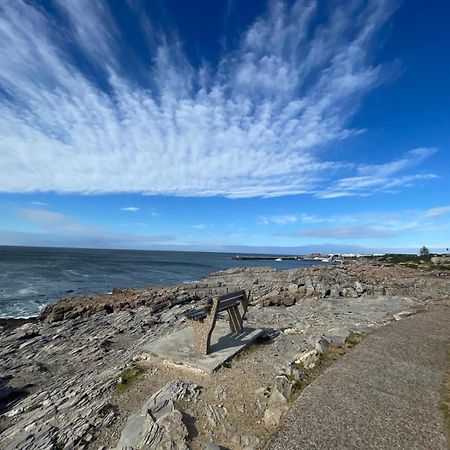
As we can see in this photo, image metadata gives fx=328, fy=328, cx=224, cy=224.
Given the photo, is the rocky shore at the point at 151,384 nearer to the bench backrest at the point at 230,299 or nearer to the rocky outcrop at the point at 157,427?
the rocky outcrop at the point at 157,427

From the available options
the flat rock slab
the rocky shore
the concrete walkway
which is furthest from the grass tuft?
the concrete walkway

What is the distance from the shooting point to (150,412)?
532 centimetres

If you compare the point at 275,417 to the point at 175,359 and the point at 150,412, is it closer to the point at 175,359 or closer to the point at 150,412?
the point at 150,412

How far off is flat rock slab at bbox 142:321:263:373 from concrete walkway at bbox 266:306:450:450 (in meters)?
2.27

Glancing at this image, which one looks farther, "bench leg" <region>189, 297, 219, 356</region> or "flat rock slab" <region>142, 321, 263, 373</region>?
"bench leg" <region>189, 297, 219, 356</region>

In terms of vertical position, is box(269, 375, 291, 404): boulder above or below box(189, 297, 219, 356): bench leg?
below

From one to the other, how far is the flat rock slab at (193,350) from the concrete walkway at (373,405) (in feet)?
7.43

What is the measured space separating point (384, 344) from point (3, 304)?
2695 centimetres

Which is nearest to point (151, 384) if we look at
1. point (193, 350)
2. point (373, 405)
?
point (193, 350)

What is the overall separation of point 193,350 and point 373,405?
4.10 m

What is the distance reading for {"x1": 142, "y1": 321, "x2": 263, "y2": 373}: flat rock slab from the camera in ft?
23.8

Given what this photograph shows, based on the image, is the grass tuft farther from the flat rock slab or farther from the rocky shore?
the flat rock slab

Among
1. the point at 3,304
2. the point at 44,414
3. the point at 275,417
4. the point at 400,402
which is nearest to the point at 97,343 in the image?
the point at 44,414

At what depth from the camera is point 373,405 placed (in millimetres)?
5422
